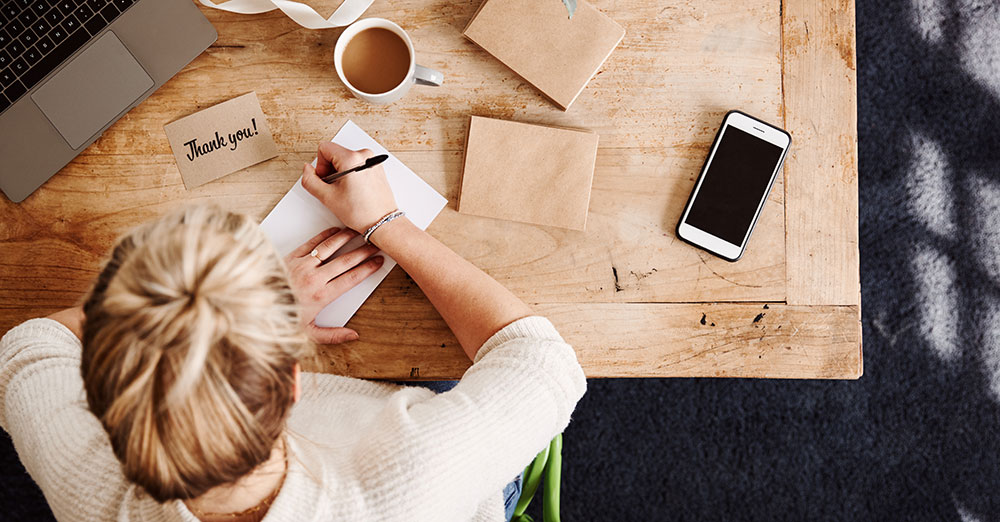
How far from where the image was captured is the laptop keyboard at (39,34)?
82 centimetres

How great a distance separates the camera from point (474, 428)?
667 mm

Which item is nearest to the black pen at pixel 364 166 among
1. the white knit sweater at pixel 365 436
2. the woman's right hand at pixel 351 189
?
the woman's right hand at pixel 351 189

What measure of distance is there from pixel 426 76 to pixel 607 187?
28 cm

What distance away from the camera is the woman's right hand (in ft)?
2.60

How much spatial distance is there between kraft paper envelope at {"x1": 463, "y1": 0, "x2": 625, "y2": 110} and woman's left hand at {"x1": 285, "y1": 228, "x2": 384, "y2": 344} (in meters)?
0.31

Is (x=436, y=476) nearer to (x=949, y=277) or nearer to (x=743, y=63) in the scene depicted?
(x=743, y=63)

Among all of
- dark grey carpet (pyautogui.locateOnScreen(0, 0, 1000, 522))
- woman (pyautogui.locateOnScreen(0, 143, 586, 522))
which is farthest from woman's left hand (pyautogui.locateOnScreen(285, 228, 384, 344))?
dark grey carpet (pyautogui.locateOnScreen(0, 0, 1000, 522))

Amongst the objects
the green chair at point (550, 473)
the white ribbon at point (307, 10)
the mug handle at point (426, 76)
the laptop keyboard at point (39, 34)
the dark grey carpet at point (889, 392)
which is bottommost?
the dark grey carpet at point (889, 392)

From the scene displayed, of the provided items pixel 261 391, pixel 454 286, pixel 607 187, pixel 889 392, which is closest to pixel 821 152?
pixel 607 187

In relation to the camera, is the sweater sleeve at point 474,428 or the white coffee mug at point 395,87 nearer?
the sweater sleeve at point 474,428

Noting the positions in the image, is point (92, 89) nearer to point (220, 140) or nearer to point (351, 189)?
point (220, 140)

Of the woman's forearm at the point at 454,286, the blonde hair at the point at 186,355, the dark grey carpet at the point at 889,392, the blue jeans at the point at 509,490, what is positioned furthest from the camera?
the dark grey carpet at the point at 889,392

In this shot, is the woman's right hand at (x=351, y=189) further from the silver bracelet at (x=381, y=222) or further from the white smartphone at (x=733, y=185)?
the white smartphone at (x=733, y=185)

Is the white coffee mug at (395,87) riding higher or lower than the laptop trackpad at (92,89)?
lower
